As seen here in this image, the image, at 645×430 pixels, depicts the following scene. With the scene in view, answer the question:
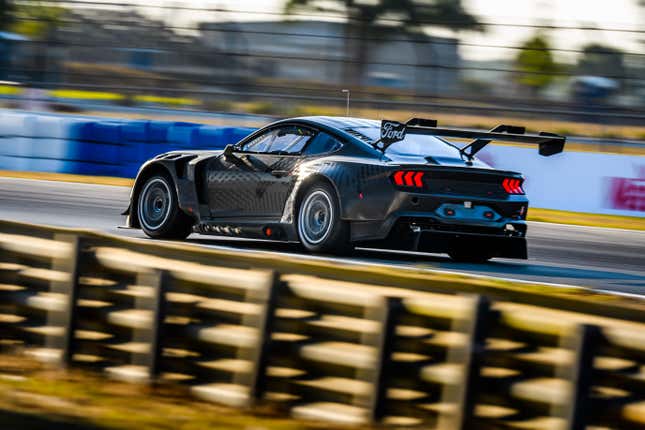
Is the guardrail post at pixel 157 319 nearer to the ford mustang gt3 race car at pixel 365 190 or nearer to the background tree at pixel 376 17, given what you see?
the ford mustang gt3 race car at pixel 365 190

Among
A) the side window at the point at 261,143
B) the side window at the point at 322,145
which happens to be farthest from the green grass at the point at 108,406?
the side window at the point at 261,143

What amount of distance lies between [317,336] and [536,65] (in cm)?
2189

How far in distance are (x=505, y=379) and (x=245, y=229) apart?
5.61 meters

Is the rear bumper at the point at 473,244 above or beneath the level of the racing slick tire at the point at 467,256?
above

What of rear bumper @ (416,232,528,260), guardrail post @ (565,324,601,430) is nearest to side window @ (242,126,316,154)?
rear bumper @ (416,232,528,260)

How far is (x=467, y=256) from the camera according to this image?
9500mm

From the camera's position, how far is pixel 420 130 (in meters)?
8.41

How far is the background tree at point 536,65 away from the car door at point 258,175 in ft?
54.2

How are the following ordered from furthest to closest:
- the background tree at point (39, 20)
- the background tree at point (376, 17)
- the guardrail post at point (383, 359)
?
the background tree at point (39, 20)
the background tree at point (376, 17)
the guardrail post at point (383, 359)

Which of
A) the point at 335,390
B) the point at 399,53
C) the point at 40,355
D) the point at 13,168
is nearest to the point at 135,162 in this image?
the point at 13,168

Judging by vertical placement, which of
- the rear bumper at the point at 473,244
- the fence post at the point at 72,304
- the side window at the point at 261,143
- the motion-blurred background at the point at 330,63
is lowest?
the fence post at the point at 72,304

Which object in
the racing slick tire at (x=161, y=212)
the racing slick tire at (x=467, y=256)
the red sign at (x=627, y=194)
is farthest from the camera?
the red sign at (x=627, y=194)

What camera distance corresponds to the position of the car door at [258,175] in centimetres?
914

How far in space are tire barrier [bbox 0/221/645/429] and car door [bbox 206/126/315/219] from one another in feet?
12.0
